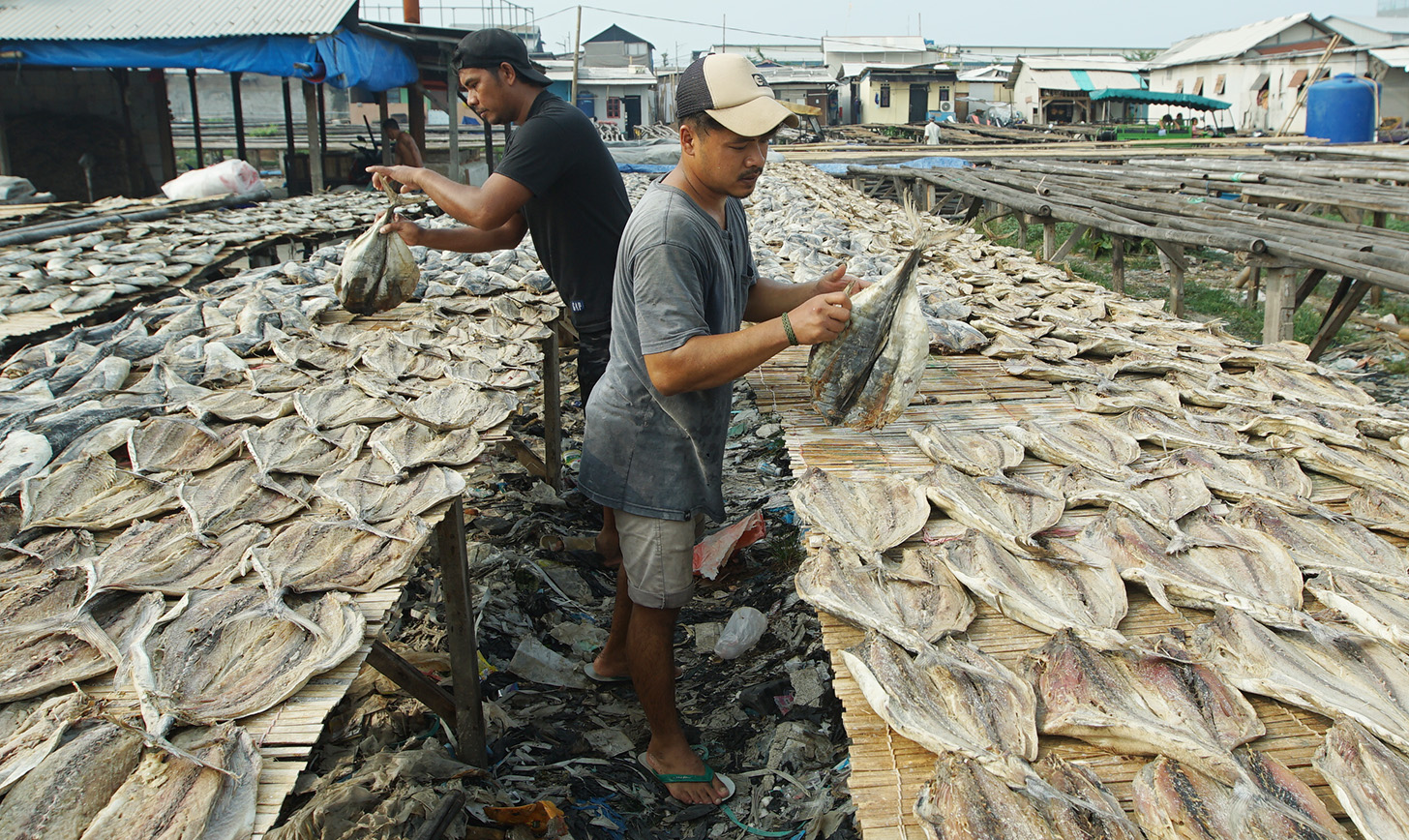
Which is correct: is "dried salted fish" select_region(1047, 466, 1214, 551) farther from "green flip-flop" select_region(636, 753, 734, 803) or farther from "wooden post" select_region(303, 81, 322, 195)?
"wooden post" select_region(303, 81, 322, 195)

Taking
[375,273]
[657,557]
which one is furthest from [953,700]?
[375,273]

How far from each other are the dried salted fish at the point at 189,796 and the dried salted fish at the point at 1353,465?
2920 millimetres

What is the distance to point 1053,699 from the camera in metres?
1.71

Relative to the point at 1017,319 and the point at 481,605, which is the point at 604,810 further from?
the point at 1017,319

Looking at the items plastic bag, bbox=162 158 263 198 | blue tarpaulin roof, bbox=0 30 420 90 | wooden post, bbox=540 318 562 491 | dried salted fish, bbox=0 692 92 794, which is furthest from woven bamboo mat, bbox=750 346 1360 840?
blue tarpaulin roof, bbox=0 30 420 90

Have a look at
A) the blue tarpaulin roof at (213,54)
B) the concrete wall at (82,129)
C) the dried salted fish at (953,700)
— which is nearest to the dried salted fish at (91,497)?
the dried salted fish at (953,700)

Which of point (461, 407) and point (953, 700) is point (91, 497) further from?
point (953, 700)

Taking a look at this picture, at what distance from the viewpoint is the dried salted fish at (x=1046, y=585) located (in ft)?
6.45

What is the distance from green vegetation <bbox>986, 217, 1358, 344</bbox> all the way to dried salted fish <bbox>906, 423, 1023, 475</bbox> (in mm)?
5819

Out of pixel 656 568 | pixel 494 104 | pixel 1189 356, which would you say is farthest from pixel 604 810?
pixel 1189 356

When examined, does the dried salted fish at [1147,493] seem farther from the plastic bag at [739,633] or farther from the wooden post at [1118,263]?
the wooden post at [1118,263]

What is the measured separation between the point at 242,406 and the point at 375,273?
1.38 metres

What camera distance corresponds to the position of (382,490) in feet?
8.74

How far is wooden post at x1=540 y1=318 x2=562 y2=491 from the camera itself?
538 centimetres
